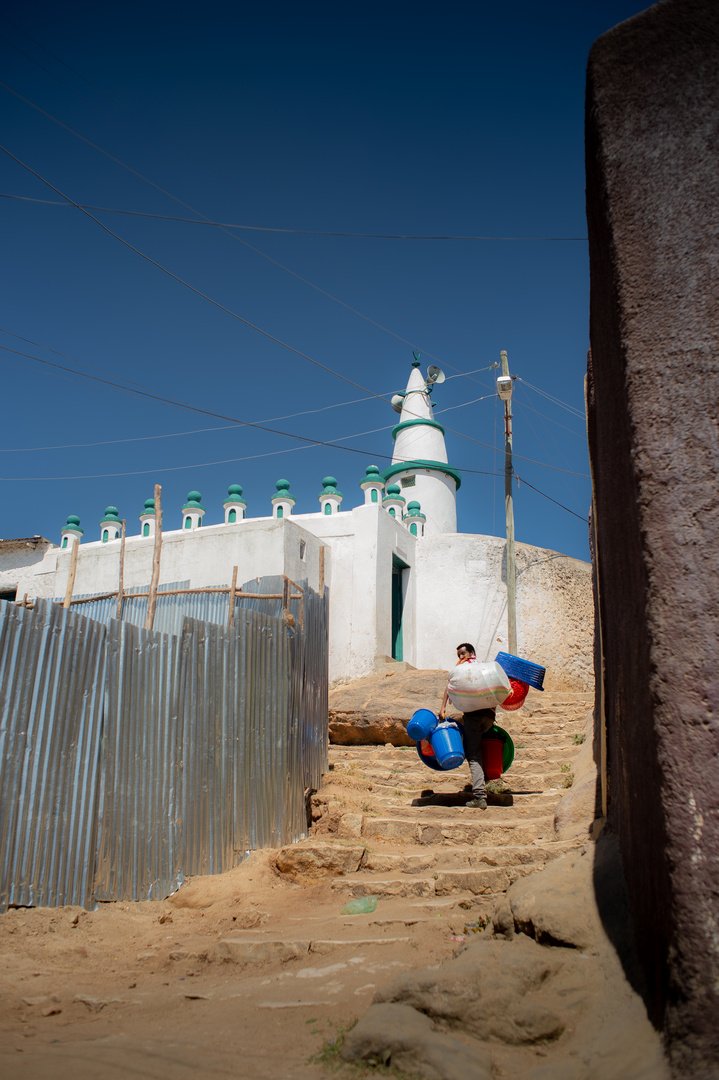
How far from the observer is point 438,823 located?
564cm

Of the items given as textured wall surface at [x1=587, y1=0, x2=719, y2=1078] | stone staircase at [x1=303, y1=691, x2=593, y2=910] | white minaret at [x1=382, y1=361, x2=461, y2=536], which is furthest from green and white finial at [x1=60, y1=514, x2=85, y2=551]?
textured wall surface at [x1=587, y1=0, x2=719, y2=1078]

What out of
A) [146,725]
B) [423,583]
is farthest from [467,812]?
[423,583]

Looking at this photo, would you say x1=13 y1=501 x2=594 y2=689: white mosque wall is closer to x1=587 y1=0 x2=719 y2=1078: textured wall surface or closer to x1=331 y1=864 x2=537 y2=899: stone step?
x1=331 y1=864 x2=537 y2=899: stone step

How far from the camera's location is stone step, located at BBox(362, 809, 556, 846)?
17.4 ft

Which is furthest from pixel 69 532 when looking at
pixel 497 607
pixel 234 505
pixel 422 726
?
pixel 422 726

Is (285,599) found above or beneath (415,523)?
beneath

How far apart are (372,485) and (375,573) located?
2428 mm

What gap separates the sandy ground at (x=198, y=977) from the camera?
2.25 m

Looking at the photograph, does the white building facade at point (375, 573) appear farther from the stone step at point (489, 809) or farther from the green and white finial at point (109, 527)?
the stone step at point (489, 809)

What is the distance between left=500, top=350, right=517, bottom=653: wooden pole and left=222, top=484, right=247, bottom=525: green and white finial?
566 centimetres

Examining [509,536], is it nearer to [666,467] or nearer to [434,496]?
[434,496]

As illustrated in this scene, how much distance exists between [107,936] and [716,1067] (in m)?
3.35

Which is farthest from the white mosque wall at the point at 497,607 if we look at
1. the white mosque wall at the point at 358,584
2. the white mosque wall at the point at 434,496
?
the white mosque wall at the point at 434,496

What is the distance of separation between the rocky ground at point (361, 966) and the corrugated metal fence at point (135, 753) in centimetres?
21
